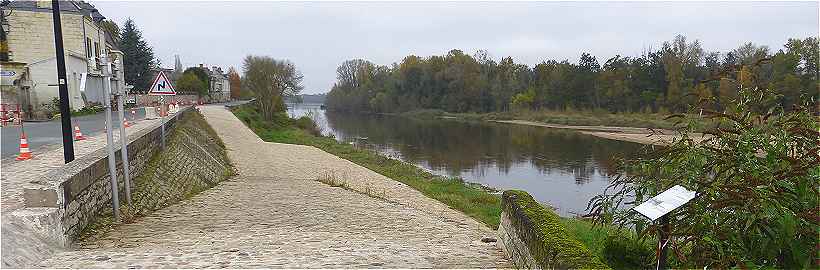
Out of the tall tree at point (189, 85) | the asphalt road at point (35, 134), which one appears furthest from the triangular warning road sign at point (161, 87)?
the tall tree at point (189, 85)

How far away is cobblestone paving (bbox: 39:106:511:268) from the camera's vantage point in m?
5.48

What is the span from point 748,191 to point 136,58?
51298mm

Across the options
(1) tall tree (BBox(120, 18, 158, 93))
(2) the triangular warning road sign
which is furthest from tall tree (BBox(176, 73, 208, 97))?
Answer: (2) the triangular warning road sign

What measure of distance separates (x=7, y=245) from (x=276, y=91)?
4323 cm

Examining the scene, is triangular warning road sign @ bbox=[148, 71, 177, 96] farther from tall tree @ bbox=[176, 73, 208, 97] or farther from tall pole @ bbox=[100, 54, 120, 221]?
tall tree @ bbox=[176, 73, 208, 97]

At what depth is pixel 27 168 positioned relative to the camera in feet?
28.7

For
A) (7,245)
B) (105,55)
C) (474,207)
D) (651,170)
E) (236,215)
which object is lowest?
(474,207)

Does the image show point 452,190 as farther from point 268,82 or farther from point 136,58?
point 136,58

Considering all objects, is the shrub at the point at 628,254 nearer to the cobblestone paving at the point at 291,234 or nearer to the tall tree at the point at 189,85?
the cobblestone paving at the point at 291,234

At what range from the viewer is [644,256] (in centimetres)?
611

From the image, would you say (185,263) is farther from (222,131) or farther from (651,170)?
(222,131)

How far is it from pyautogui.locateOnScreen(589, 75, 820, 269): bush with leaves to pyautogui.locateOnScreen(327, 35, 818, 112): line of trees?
134ft

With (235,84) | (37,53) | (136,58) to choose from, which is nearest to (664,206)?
(37,53)

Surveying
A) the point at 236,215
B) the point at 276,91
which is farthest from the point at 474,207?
the point at 276,91
